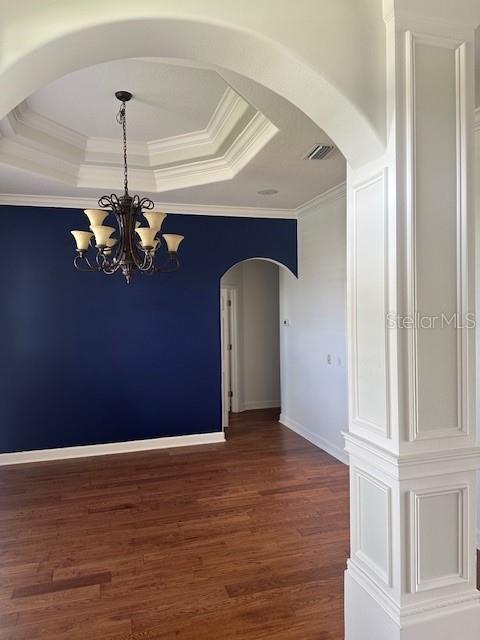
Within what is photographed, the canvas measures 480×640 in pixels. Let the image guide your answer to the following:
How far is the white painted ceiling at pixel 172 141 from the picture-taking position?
291 centimetres

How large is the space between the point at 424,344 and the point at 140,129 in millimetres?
3053

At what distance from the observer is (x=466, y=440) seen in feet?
5.97

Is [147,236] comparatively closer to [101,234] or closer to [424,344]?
[101,234]

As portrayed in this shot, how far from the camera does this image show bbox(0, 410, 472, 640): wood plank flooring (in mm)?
2281

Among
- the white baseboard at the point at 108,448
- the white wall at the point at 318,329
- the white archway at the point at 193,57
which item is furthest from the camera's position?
the white baseboard at the point at 108,448

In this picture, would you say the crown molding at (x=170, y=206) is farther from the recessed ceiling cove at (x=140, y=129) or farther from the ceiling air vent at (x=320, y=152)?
the ceiling air vent at (x=320, y=152)

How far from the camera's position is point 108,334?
5.04 metres

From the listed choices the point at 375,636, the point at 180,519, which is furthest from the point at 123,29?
the point at 180,519

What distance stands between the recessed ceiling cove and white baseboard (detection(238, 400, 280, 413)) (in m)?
3.96

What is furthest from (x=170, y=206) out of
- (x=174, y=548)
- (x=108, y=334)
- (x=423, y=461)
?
(x=423, y=461)

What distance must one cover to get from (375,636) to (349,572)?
0.26 metres

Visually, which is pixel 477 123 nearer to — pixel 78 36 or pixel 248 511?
pixel 78 36

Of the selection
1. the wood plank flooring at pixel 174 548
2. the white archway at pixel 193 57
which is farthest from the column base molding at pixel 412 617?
the white archway at pixel 193 57

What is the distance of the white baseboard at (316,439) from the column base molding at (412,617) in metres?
2.64
